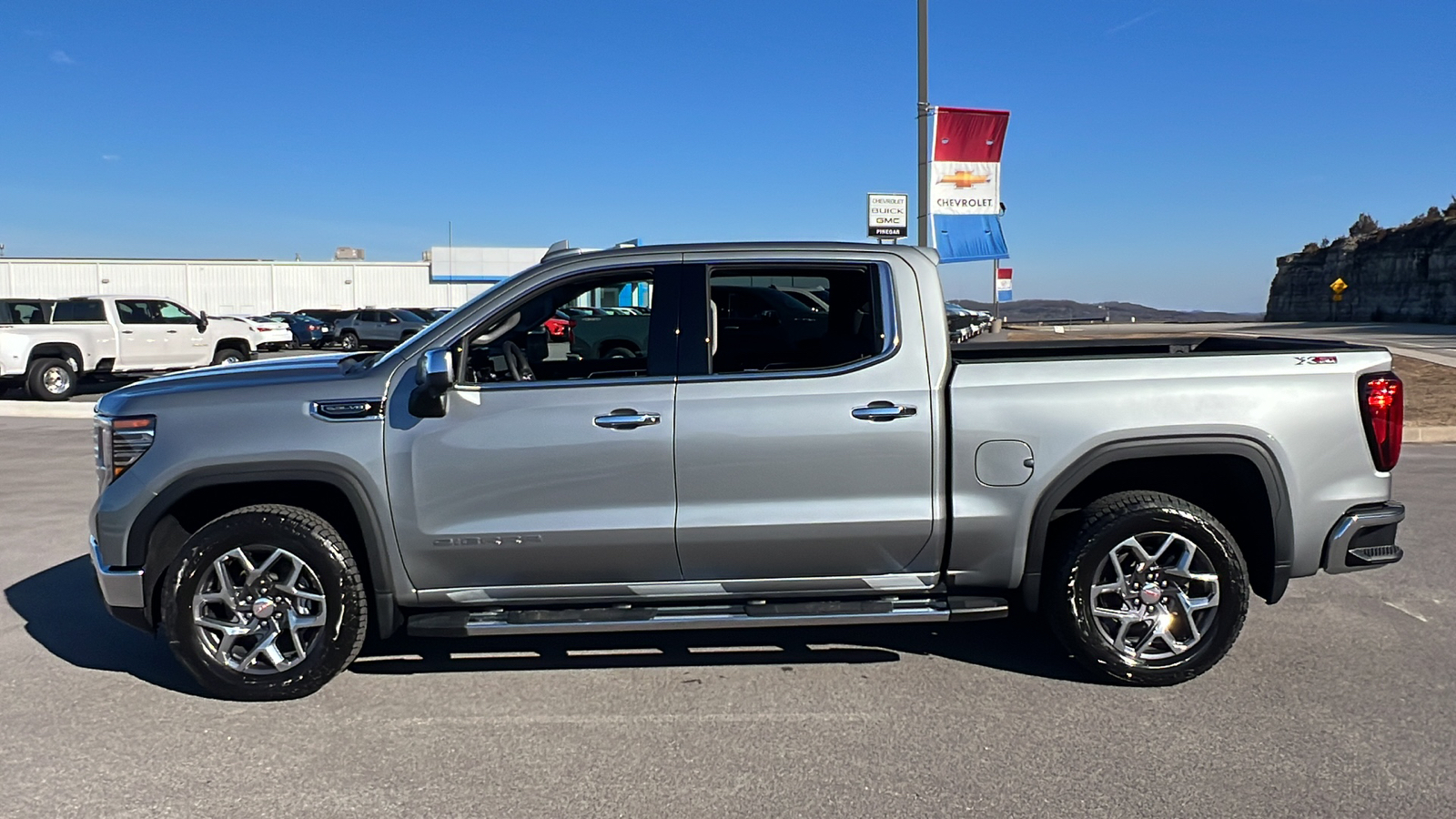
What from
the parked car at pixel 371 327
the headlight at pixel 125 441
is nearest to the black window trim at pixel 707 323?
the headlight at pixel 125 441

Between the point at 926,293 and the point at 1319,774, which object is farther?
the point at 926,293

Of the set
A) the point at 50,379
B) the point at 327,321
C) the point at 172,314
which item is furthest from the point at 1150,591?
the point at 327,321

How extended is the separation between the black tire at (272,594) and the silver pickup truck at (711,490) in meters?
0.01

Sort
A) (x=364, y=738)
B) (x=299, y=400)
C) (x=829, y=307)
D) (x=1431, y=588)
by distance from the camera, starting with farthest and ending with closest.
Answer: (x=1431, y=588) → (x=829, y=307) → (x=299, y=400) → (x=364, y=738)

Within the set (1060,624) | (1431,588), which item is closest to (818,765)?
(1060,624)

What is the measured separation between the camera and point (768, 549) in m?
4.32

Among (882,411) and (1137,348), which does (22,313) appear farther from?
(1137,348)

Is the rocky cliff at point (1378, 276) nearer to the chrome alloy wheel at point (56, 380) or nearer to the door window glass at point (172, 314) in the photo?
the door window glass at point (172, 314)

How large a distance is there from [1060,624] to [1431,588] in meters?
2.87

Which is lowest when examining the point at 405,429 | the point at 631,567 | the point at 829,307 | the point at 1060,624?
the point at 1060,624

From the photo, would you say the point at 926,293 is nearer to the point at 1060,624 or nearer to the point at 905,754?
the point at 1060,624

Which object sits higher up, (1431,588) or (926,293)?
(926,293)

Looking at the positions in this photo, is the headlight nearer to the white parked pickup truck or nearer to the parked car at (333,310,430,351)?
the white parked pickup truck

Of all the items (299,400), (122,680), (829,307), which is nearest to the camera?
(299,400)
